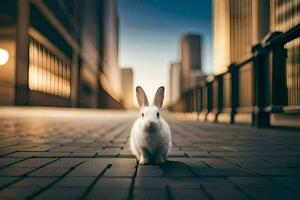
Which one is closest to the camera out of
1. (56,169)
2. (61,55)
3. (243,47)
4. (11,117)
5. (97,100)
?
(56,169)

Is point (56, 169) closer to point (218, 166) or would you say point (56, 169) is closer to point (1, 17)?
point (218, 166)

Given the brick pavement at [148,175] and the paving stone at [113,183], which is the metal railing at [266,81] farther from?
the paving stone at [113,183]

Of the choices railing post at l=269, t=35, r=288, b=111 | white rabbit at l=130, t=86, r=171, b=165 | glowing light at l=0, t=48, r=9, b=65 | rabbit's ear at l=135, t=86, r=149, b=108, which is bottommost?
white rabbit at l=130, t=86, r=171, b=165

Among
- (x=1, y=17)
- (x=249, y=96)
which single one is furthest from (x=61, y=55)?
(x=249, y=96)

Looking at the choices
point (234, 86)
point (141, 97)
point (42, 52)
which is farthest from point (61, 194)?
point (42, 52)

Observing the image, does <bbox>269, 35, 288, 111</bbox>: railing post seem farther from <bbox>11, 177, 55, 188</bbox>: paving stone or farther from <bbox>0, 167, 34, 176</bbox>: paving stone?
<bbox>11, 177, 55, 188</bbox>: paving stone

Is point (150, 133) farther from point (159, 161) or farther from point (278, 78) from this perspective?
point (278, 78)

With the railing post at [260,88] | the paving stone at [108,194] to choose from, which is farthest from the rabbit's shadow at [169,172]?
the railing post at [260,88]

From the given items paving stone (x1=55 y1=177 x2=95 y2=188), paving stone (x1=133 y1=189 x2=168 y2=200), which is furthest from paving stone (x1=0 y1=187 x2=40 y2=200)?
paving stone (x1=133 y1=189 x2=168 y2=200)
